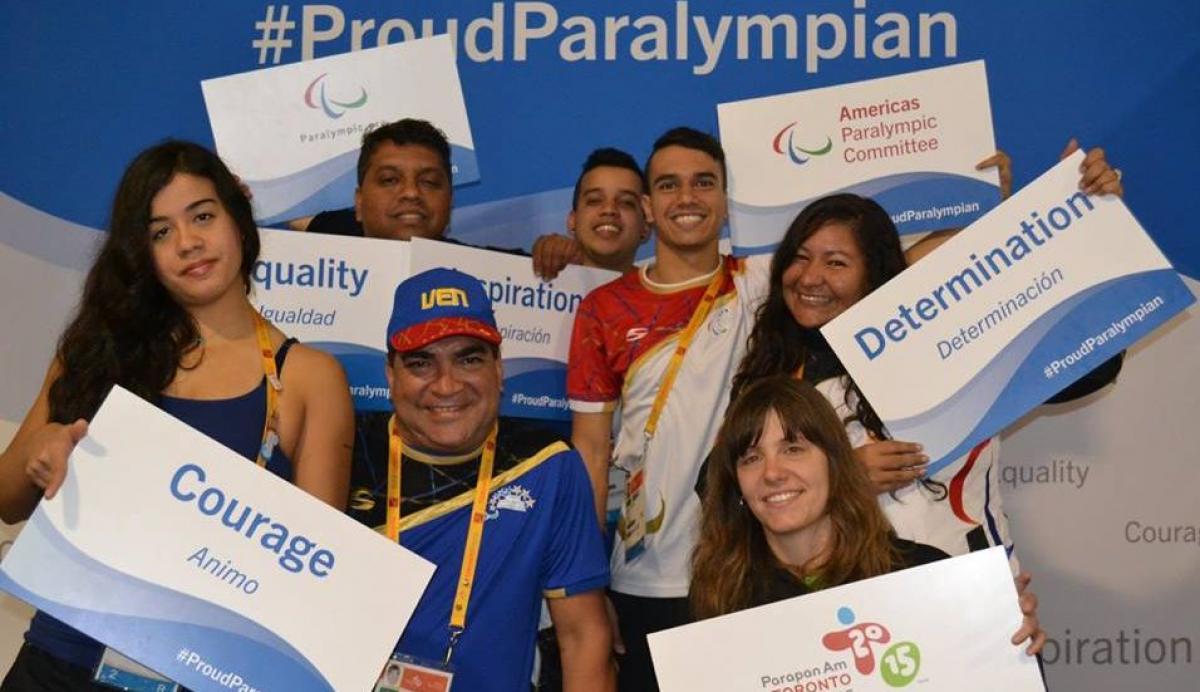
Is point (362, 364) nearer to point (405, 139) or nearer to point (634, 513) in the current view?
point (405, 139)

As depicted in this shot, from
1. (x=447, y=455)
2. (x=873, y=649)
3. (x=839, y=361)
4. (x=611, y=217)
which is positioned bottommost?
(x=873, y=649)

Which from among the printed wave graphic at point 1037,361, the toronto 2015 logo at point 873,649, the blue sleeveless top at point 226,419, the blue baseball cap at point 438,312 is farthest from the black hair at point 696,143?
the toronto 2015 logo at point 873,649

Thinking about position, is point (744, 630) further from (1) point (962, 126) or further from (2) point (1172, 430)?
(2) point (1172, 430)

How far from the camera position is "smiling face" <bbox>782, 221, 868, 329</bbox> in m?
3.38

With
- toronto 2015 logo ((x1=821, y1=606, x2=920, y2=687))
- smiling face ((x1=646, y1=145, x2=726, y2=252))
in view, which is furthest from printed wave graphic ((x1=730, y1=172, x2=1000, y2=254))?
toronto 2015 logo ((x1=821, y1=606, x2=920, y2=687))

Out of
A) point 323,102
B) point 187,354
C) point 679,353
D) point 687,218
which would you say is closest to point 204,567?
point 187,354

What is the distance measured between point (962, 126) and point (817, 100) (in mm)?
403

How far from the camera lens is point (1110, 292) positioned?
318 centimetres

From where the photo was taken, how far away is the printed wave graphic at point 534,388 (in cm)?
397

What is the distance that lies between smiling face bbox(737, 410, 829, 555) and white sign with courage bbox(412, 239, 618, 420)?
1.37 meters

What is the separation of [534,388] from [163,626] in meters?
1.62

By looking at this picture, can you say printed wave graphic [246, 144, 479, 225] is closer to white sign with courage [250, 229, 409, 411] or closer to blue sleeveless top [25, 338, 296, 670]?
white sign with courage [250, 229, 409, 411]

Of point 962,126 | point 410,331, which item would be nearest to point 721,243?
point 962,126

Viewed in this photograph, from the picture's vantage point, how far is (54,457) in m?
2.55
